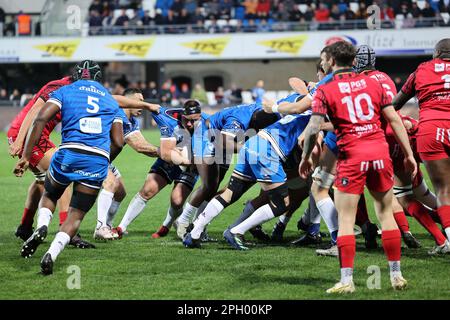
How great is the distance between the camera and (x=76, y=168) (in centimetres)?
779

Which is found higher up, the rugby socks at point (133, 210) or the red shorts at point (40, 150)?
the red shorts at point (40, 150)

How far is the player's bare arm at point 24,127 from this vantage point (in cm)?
888

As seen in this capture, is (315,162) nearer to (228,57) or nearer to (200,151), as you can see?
(200,151)

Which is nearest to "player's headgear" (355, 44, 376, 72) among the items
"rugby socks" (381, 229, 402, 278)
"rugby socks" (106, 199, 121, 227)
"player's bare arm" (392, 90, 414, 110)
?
"player's bare arm" (392, 90, 414, 110)

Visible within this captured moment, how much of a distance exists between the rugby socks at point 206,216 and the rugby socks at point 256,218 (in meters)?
0.31

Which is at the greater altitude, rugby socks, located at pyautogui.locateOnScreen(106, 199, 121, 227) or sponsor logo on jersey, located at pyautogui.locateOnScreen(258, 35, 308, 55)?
rugby socks, located at pyautogui.locateOnScreen(106, 199, 121, 227)

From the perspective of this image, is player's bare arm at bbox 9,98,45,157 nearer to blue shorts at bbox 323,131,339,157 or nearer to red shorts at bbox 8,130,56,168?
red shorts at bbox 8,130,56,168

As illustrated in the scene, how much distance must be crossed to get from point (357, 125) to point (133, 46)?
2849 cm

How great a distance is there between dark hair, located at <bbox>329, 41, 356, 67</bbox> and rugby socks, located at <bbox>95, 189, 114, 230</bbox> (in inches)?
171

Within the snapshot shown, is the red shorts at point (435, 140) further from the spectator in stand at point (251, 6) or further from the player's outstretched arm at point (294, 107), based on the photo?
the spectator in stand at point (251, 6)

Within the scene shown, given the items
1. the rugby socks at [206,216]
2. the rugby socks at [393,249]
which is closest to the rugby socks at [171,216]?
the rugby socks at [206,216]

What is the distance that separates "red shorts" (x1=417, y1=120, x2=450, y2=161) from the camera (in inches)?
325

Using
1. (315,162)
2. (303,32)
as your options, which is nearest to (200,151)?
(315,162)
